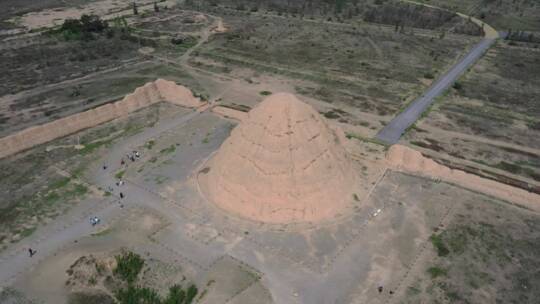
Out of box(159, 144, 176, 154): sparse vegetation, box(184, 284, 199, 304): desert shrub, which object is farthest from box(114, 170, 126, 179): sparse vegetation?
box(184, 284, 199, 304): desert shrub

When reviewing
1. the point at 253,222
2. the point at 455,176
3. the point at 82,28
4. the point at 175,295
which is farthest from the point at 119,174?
the point at 82,28

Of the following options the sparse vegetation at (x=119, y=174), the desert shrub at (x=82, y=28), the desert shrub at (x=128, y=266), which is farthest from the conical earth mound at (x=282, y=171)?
the desert shrub at (x=82, y=28)

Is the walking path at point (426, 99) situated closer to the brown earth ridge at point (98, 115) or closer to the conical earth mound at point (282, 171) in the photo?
the conical earth mound at point (282, 171)

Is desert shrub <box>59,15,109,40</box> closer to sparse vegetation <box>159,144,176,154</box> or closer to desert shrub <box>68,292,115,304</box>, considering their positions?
sparse vegetation <box>159,144,176,154</box>

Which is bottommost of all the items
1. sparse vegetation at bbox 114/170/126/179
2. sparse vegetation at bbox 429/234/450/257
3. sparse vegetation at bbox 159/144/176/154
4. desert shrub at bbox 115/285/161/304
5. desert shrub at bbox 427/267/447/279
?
desert shrub at bbox 115/285/161/304

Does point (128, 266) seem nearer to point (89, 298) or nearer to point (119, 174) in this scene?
point (89, 298)

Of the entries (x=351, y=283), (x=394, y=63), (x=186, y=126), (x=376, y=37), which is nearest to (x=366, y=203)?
(x=351, y=283)

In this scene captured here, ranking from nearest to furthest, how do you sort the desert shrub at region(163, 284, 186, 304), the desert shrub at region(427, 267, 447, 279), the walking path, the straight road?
the desert shrub at region(163, 284, 186, 304) < the desert shrub at region(427, 267, 447, 279) < the straight road < the walking path
